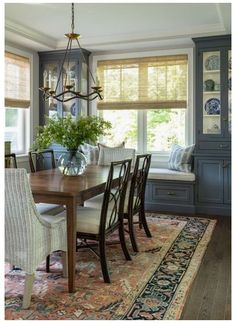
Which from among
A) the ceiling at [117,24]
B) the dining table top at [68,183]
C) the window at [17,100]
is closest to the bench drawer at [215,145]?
Result: the ceiling at [117,24]

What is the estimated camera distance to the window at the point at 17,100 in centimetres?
573

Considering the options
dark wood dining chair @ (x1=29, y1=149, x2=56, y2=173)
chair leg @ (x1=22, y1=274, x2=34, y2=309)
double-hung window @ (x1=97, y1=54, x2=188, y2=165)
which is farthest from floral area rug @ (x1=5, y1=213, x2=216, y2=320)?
double-hung window @ (x1=97, y1=54, x2=188, y2=165)

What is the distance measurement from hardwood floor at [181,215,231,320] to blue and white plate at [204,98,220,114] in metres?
2.15

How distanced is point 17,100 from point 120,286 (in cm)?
400

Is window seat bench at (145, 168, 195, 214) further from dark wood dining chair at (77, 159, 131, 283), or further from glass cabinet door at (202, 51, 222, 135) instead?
dark wood dining chair at (77, 159, 131, 283)

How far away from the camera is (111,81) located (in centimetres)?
641

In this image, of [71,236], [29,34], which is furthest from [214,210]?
[29,34]

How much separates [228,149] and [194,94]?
1111 mm

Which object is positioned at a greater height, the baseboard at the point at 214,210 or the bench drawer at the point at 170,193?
the bench drawer at the point at 170,193

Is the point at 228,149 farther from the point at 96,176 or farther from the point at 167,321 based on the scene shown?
the point at 167,321

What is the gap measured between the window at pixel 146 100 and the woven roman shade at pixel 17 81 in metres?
1.27

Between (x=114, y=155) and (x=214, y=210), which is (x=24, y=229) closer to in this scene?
(x=114, y=155)

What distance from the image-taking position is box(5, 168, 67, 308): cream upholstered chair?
239 cm

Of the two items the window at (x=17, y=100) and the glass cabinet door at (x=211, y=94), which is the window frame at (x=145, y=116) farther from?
the window at (x=17, y=100)
